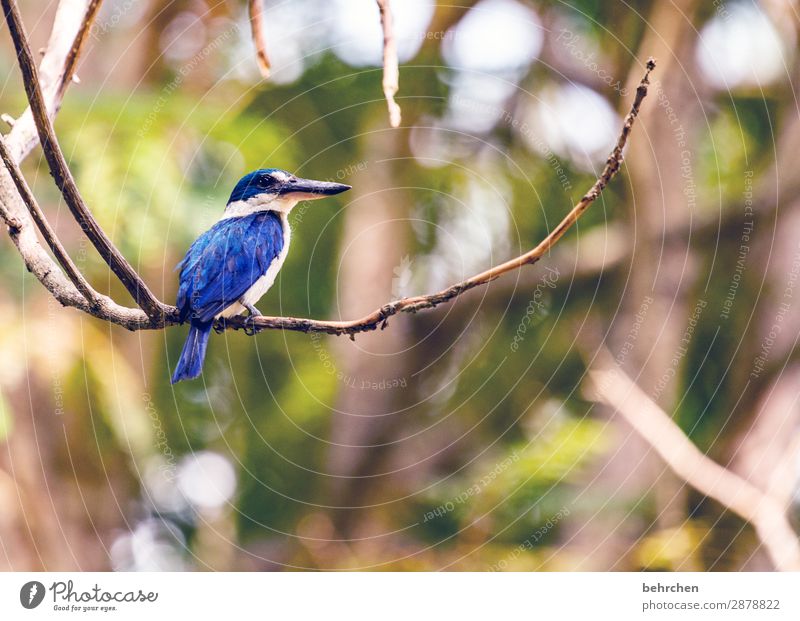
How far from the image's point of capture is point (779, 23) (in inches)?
117

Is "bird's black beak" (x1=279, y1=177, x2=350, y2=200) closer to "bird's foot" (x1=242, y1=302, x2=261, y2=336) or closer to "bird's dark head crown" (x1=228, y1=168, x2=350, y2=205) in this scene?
"bird's dark head crown" (x1=228, y1=168, x2=350, y2=205)

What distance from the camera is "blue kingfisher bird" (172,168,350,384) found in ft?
6.36

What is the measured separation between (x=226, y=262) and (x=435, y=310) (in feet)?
3.99

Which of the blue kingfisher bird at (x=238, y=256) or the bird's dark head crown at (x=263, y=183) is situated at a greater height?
the bird's dark head crown at (x=263, y=183)

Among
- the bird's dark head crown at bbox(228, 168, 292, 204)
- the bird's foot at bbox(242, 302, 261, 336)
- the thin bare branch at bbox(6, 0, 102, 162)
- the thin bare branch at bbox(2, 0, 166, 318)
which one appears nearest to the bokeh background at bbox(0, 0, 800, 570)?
the bird's dark head crown at bbox(228, 168, 292, 204)

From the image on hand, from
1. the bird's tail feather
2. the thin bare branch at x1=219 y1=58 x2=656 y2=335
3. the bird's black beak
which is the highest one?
the bird's black beak

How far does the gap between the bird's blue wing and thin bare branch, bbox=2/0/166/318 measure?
0.36 metres

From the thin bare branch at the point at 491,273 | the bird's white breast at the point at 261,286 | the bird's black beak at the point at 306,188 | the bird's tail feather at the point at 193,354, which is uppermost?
the bird's black beak at the point at 306,188

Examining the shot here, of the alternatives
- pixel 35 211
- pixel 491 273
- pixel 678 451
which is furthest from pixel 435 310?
pixel 35 211

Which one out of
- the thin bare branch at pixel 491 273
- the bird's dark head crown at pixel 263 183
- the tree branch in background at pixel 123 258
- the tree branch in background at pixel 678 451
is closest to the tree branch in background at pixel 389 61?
the tree branch in background at pixel 123 258

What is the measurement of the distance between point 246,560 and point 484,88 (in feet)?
6.55

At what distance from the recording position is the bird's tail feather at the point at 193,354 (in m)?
1.88

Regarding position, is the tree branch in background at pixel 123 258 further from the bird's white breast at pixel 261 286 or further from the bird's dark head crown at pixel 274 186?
the bird's dark head crown at pixel 274 186

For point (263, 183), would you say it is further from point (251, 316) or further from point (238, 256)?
point (251, 316)
